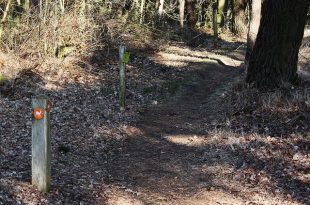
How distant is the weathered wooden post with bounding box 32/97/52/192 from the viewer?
5211 millimetres

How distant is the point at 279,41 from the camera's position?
904cm

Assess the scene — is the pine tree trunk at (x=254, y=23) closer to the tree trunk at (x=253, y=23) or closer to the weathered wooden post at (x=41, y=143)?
the tree trunk at (x=253, y=23)

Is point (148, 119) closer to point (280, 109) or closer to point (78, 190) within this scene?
point (280, 109)

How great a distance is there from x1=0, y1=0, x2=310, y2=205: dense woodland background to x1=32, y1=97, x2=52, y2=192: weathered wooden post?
156 millimetres

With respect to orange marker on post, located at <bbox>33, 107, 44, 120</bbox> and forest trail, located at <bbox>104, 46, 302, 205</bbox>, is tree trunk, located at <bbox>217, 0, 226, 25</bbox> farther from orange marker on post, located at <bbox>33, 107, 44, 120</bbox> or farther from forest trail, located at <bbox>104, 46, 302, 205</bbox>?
orange marker on post, located at <bbox>33, 107, 44, 120</bbox>

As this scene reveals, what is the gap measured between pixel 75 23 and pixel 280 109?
7362mm

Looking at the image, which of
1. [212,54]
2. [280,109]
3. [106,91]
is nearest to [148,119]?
[106,91]

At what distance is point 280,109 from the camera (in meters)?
8.22

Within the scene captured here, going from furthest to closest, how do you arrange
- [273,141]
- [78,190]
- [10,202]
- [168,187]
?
[273,141]
[168,187]
[78,190]
[10,202]

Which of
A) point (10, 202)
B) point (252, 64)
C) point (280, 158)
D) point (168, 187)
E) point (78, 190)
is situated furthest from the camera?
point (252, 64)

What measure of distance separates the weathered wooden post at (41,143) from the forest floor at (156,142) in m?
0.17

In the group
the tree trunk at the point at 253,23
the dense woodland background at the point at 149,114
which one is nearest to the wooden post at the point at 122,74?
the dense woodland background at the point at 149,114

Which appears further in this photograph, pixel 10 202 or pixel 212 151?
pixel 212 151

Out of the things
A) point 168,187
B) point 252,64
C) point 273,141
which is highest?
point 252,64
